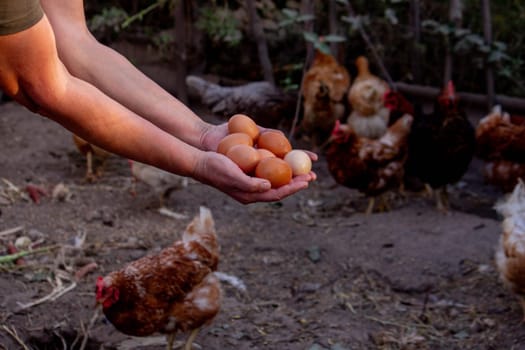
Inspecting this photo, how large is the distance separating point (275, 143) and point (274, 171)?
0.79 feet

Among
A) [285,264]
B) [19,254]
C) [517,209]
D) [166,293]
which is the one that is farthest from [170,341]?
[517,209]

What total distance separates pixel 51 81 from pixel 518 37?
5.30 meters

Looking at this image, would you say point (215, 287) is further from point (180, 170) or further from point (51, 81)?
point (51, 81)

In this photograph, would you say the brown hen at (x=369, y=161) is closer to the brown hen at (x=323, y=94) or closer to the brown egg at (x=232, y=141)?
the brown hen at (x=323, y=94)

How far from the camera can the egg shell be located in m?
2.01

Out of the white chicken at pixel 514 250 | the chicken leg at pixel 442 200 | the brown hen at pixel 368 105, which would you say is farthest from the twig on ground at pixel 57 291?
the brown hen at pixel 368 105

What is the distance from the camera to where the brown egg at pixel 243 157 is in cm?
187

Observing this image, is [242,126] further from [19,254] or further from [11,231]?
[11,231]

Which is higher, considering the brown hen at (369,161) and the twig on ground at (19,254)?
the brown hen at (369,161)

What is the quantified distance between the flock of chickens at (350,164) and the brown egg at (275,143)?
1.09 metres

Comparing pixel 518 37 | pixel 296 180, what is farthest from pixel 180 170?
pixel 518 37

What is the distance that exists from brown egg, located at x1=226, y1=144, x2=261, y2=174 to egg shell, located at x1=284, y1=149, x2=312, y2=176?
0.50ft

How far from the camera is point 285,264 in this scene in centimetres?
411

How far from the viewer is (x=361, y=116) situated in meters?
6.22
